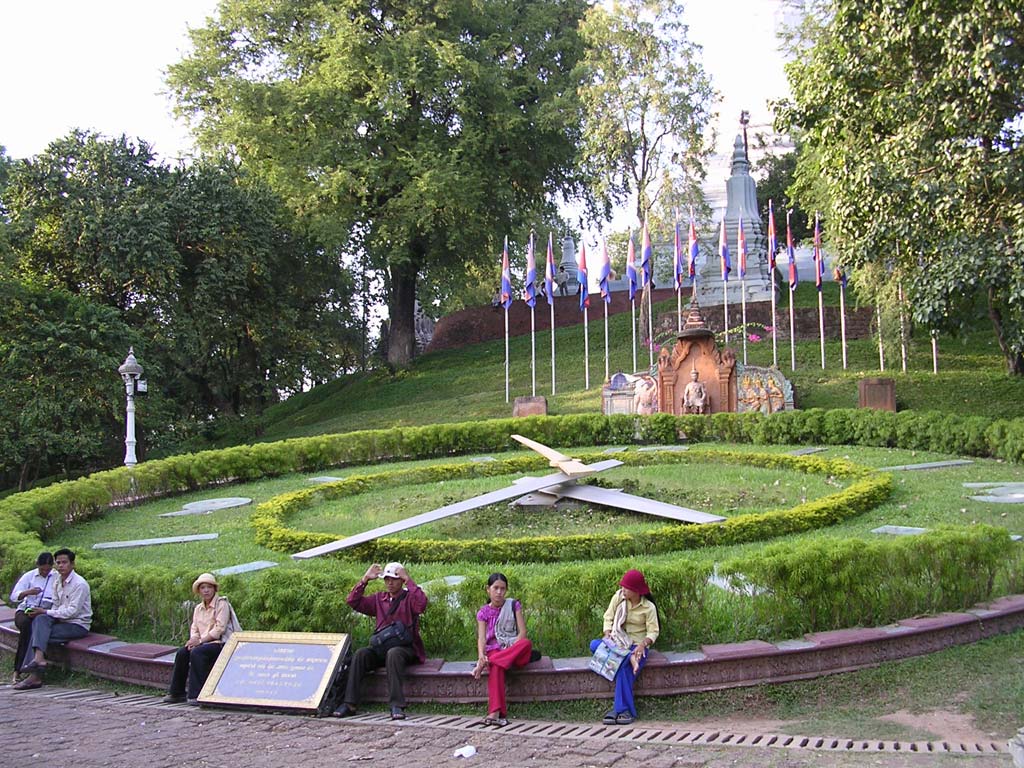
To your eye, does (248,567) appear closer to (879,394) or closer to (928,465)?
(928,465)

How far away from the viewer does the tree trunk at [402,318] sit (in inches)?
1242

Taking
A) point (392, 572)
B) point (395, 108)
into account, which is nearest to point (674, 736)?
point (392, 572)

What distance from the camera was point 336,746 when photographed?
5.54 metres

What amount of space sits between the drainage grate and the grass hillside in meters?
15.1

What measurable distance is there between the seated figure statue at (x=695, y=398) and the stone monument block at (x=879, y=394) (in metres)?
2.92

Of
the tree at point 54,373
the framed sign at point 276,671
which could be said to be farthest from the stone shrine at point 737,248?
the framed sign at point 276,671

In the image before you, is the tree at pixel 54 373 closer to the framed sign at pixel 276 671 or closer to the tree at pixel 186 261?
the tree at pixel 186 261

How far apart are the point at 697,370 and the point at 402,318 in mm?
14304

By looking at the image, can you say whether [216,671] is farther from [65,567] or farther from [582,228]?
A: [582,228]

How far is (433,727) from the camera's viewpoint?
19.3 ft

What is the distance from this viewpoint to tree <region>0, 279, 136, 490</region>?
67.4 feet

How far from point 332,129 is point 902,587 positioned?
79.4ft

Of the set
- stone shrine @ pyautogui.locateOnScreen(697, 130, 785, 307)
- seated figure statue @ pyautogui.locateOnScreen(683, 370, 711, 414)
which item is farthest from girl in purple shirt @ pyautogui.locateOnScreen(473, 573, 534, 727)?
stone shrine @ pyautogui.locateOnScreen(697, 130, 785, 307)

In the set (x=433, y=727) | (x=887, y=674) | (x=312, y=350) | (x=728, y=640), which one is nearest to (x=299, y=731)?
(x=433, y=727)
